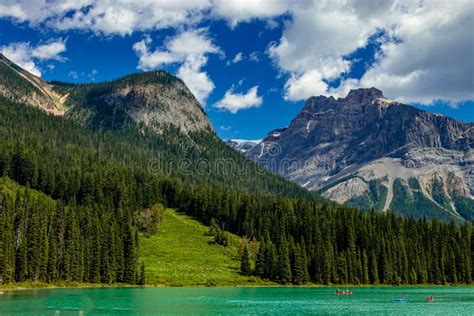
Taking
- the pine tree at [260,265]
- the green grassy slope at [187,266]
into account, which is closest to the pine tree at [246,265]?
the pine tree at [260,265]

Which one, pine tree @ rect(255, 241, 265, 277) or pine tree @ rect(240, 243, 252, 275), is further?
pine tree @ rect(240, 243, 252, 275)

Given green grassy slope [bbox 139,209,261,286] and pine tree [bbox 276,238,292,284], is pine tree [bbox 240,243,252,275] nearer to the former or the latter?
green grassy slope [bbox 139,209,261,286]

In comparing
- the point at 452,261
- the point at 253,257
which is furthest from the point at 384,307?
the point at 452,261

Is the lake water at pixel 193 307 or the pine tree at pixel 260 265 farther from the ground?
the pine tree at pixel 260 265

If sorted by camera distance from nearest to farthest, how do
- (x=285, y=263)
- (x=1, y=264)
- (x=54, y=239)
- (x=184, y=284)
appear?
(x=1, y=264) → (x=54, y=239) → (x=184, y=284) → (x=285, y=263)

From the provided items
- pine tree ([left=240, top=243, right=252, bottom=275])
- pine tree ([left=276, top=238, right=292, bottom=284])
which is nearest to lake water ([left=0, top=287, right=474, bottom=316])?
pine tree ([left=276, top=238, right=292, bottom=284])

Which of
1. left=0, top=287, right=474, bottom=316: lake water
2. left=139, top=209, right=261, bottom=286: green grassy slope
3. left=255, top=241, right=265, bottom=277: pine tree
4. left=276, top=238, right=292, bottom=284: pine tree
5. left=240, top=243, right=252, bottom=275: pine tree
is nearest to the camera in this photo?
left=0, top=287, right=474, bottom=316: lake water

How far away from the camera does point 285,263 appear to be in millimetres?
175625

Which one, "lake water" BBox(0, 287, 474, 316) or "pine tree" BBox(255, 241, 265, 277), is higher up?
"pine tree" BBox(255, 241, 265, 277)

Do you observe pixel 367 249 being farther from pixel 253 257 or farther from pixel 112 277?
pixel 112 277

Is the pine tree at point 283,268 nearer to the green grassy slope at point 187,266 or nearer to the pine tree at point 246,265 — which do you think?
the green grassy slope at point 187,266

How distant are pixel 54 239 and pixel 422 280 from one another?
125143 millimetres

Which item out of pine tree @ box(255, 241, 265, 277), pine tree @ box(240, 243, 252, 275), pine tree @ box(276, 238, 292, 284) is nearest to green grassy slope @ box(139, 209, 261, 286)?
pine tree @ box(240, 243, 252, 275)

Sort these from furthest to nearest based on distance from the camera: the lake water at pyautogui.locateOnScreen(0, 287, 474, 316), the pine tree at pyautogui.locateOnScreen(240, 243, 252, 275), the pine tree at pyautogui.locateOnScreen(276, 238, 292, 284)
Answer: the pine tree at pyautogui.locateOnScreen(240, 243, 252, 275)
the pine tree at pyautogui.locateOnScreen(276, 238, 292, 284)
the lake water at pyautogui.locateOnScreen(0, 287, 474, 316)
